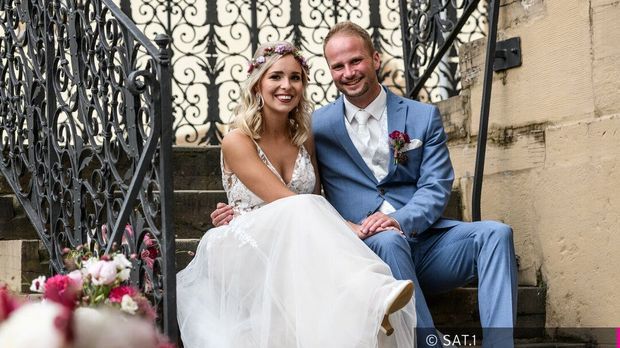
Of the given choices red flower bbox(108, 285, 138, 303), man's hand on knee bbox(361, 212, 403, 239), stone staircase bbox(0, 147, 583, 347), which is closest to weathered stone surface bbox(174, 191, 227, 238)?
stone staircase bbox(0, 147, 583, 347)

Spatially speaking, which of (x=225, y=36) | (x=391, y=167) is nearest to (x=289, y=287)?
(x=391, y=167)

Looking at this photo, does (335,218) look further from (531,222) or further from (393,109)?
(531,222)

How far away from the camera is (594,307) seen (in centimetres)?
464

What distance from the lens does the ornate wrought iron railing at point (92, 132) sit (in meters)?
3.78

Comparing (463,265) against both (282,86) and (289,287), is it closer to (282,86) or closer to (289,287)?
(289,287)

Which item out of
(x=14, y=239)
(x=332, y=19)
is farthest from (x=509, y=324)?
(x=332, y=19)

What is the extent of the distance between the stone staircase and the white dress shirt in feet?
2.03

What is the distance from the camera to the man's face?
14.9 feet

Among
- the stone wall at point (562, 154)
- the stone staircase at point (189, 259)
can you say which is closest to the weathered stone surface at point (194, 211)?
the stone staircase at point (189, 259)

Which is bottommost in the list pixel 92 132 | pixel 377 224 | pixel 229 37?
pixel 377 224

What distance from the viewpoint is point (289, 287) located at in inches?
142

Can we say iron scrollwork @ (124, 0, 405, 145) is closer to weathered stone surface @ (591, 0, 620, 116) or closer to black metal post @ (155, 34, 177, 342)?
weathered stone surface @ (591, 0, 620, 116)

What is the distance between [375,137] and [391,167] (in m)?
0.20

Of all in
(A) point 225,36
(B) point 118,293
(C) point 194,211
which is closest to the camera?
(B) point 118,293
